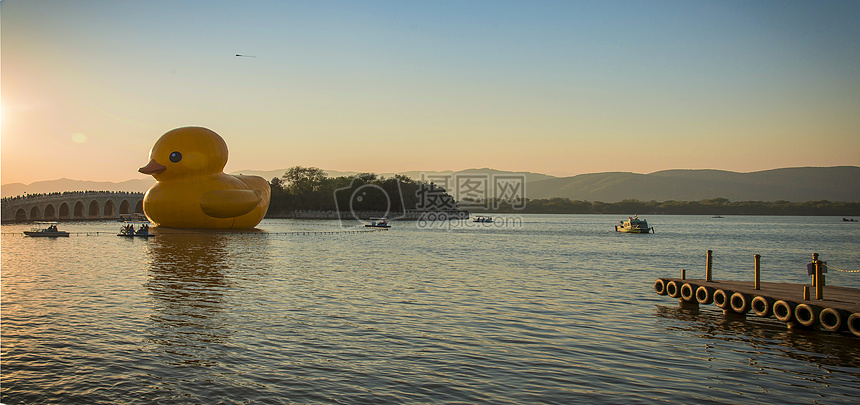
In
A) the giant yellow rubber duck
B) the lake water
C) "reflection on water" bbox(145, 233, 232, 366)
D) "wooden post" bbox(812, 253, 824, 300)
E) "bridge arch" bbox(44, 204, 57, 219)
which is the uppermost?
the giant yellow rubber duck

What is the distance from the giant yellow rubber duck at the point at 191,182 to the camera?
44.8 metres

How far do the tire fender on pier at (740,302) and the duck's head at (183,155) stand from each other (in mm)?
38831

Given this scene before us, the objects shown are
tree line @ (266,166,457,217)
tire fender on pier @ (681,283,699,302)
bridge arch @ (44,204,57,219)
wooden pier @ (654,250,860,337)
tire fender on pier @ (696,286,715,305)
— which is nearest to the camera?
wooden pier @ (654,250,860,337)

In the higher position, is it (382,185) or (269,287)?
(382,185)

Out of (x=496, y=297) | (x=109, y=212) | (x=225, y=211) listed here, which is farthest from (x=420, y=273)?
(x=109, y=212)

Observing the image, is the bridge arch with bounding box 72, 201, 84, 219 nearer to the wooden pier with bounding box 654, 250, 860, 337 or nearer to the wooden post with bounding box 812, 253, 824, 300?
the wooden pier with bounding box 654, 250, 860, 337

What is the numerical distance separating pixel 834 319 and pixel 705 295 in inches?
171

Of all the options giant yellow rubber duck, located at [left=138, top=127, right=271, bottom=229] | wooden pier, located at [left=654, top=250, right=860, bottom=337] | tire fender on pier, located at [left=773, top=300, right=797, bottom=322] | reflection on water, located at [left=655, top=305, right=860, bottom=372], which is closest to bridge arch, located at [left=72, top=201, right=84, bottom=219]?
giant yellow rubber duck, located at [left=138, top=127, right=271, bottom=229]

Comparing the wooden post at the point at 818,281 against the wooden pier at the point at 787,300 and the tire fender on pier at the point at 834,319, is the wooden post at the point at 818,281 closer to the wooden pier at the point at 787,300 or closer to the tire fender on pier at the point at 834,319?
the wooden pier at the point at 787,300

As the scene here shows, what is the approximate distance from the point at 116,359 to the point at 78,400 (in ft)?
7.26

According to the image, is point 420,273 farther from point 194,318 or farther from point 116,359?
point 116,359

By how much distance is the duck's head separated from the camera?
147 feet

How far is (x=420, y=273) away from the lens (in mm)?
26828

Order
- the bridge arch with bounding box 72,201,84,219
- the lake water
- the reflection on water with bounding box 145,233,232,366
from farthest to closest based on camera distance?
the bridge arch with bounding box 72,201,84,219 → the reflection on water with bounding box 145,233,232,366 → the lake water
